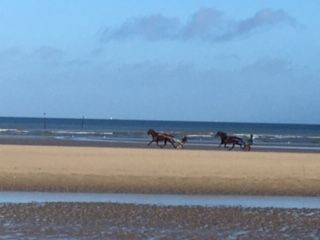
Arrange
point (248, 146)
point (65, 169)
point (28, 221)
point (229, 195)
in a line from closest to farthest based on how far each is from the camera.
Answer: point (28, 221), point (229, 195), point (65, 169), point (248, 146)

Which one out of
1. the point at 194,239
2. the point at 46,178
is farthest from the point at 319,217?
the point at 46,178

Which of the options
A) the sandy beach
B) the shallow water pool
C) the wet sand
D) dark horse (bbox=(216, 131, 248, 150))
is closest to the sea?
dark horse (bbox=(216, 131, 248, 150))

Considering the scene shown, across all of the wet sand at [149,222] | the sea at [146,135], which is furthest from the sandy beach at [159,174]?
the sea at [146,135]

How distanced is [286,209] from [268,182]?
498 cm

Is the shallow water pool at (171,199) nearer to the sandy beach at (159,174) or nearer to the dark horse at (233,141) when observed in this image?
the sandy beach at (159,174)

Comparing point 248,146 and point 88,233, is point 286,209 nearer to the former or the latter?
point 88,233

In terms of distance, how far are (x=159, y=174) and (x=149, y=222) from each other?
807 cm

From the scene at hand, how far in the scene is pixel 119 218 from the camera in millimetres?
16203

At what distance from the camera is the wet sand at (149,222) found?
1441 centimetres

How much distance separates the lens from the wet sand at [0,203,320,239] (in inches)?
567

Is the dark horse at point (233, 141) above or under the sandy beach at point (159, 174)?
above

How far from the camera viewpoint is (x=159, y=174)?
23828 millimetres

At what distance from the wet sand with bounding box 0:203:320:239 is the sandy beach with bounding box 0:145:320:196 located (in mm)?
4007

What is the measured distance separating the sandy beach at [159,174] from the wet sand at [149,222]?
401 cm
